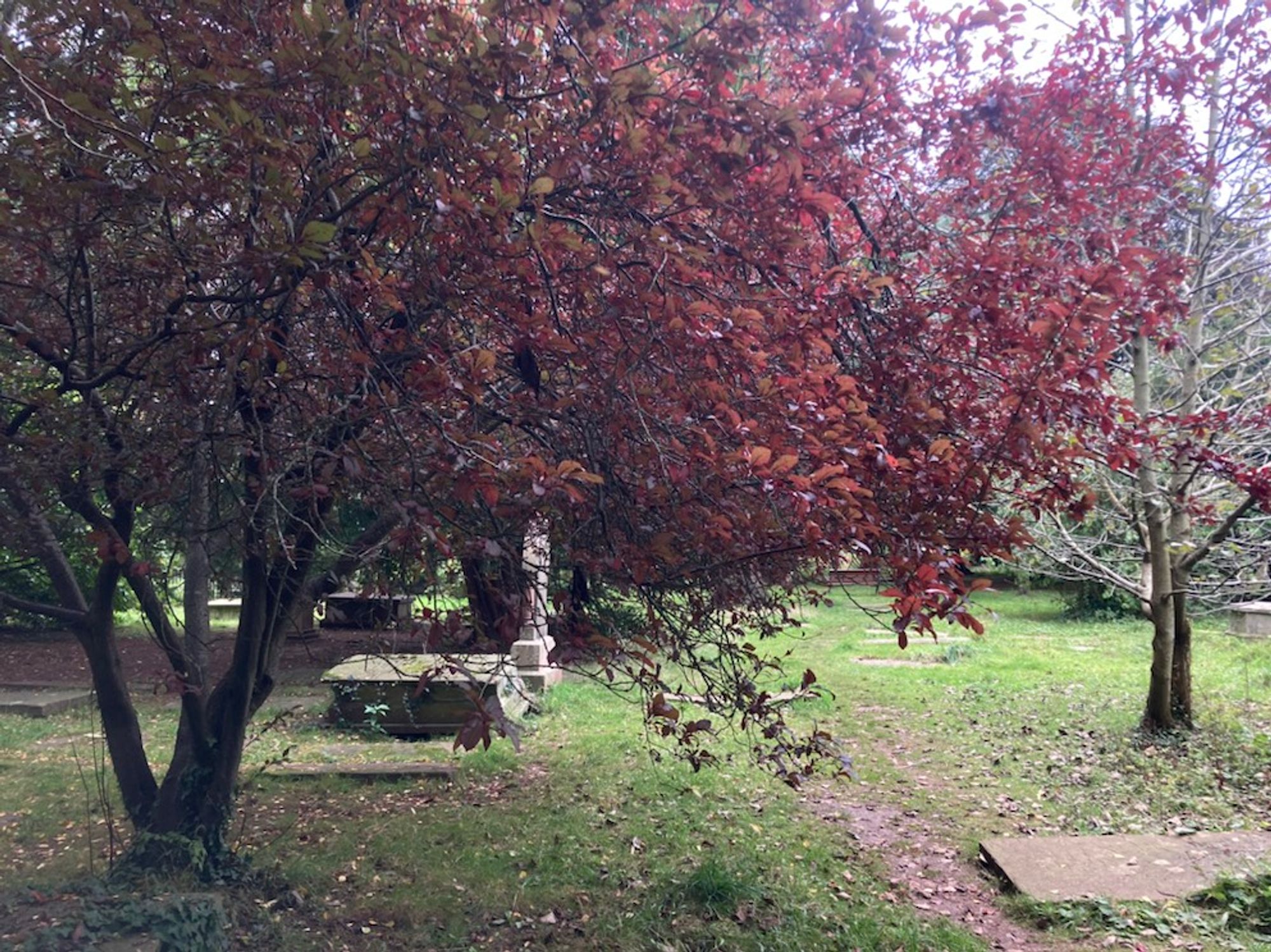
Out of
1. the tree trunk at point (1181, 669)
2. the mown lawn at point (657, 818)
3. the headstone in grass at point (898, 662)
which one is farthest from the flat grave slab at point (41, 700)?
the tree trunk at point (1181, 669)

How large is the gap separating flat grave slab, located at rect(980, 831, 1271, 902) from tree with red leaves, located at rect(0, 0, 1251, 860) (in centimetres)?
167

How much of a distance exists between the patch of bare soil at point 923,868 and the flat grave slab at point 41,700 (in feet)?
22.3

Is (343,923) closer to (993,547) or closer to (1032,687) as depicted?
(993,547)

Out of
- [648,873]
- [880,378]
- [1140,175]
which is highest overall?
[1140,175]

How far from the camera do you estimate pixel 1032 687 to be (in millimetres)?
10555

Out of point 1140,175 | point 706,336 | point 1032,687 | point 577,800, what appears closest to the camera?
point 706,336

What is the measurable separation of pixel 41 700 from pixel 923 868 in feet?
27.3

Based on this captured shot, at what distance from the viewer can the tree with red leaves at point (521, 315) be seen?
305 centimetres

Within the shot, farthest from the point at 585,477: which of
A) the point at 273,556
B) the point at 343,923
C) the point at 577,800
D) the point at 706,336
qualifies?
the point at 577,800

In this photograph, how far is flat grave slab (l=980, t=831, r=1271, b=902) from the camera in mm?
4637

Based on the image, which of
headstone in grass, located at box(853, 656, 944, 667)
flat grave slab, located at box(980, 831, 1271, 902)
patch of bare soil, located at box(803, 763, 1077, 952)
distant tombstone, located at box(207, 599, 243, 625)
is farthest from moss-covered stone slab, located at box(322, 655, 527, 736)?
distant tombstone, located at box(207, 599, 243, 625)

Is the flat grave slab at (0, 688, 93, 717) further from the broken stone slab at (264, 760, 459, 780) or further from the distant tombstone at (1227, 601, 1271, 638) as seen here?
the distant tombstone at (1227, 601, 1271, 638)

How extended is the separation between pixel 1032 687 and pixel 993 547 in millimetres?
7947

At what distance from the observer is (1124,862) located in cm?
496
